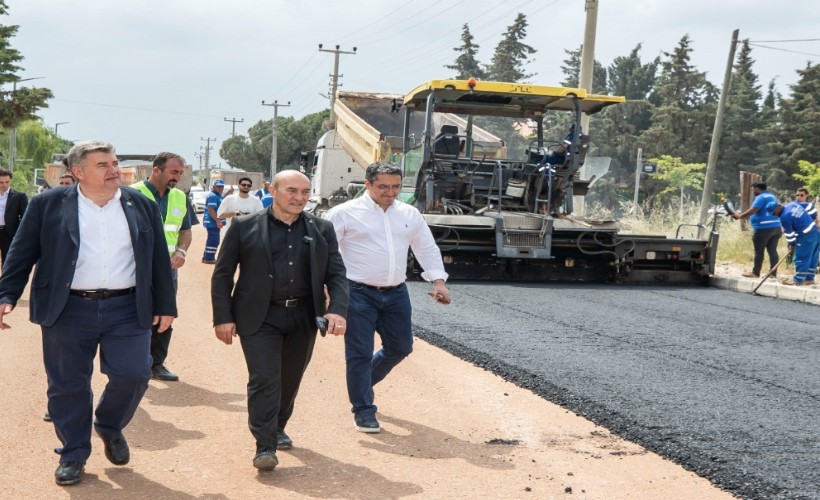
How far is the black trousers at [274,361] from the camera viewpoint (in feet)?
16.1

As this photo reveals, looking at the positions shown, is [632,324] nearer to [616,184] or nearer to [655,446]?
[655,446]

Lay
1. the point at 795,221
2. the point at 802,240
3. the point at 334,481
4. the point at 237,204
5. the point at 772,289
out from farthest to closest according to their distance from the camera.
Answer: the point at 795,221 < the point at 802,240 < the point at 772,289 < the point at 237,204 < the point at 334,481

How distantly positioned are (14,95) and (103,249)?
→ 29.3 m

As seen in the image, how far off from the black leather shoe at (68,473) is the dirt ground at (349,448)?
40 mm

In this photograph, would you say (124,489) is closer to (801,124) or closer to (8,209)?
(8,209)

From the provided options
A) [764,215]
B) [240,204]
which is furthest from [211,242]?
[764,215]

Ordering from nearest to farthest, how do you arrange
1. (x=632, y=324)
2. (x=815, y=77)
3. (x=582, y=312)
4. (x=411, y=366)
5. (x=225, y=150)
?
(x=411, y=366) < (x=632, y=324) < (x=582, y=312) < (x=815, y=77) < (x=225, y=150)

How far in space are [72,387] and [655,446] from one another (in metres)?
2.92

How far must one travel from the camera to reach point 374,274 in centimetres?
593

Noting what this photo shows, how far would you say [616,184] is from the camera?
56.2m

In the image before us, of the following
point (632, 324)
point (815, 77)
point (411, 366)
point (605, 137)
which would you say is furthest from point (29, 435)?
point (605, 137)

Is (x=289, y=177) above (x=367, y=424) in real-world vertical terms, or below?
above

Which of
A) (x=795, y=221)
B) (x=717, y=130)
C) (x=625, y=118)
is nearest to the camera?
(x=795, y=221)

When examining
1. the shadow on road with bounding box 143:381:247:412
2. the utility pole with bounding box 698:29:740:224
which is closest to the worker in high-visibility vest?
the shadow on road with bounding box 143:381:247:412
